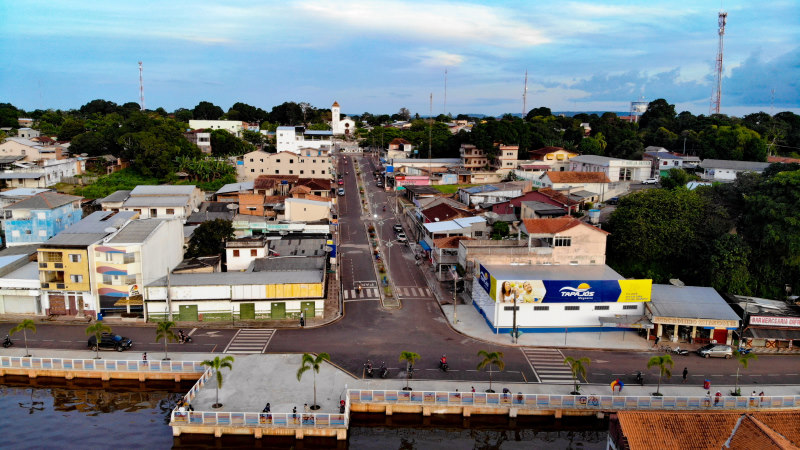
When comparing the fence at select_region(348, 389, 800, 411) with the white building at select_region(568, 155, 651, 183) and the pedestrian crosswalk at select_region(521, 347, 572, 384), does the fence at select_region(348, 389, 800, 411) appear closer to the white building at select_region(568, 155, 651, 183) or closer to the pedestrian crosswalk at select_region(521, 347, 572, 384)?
the pedestrian crosswalk at select_region(521, 347, 572, 384)

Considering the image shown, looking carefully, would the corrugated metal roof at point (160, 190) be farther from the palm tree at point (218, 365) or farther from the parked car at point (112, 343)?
the palm tree at point (218, 365)

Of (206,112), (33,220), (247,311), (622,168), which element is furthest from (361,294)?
(206,112)

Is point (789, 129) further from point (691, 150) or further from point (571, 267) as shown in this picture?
point (571, 267)

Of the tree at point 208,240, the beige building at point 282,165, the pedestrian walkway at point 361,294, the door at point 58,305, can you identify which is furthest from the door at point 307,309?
the beige building at point 282,165

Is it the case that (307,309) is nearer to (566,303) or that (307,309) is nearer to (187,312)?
(187,312)

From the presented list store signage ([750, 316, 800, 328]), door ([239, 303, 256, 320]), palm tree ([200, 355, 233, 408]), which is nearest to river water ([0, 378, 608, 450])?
palm tree ([200, 355, 233, 408])

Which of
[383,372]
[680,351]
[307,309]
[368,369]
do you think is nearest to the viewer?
[383,372]

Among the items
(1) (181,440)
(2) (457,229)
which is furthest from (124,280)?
(2) (457,229)
